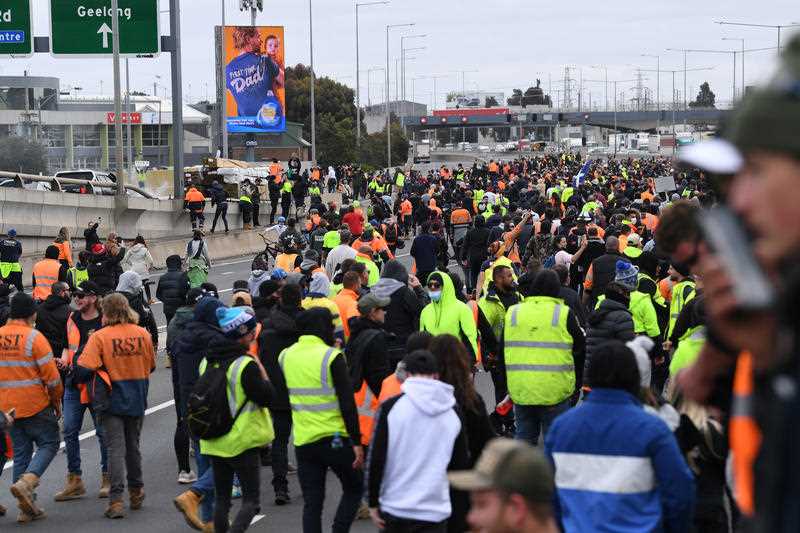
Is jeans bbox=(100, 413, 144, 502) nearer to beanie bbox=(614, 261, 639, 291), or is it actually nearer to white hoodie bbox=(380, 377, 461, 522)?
beanie bbox=(614, 261, 639, 291)

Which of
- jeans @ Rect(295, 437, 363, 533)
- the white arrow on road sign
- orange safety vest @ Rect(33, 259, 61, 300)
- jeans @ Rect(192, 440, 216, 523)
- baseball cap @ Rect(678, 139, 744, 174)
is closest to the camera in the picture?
baseball cap @ Rect(678, 139, 744, 174)

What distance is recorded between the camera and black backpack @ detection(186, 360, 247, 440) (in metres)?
8.48

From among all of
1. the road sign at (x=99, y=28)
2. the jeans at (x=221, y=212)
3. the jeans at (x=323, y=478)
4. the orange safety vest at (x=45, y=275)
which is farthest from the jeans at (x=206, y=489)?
the jeans at (x=221, y=212)

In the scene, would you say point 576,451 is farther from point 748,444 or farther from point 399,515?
point 748,444

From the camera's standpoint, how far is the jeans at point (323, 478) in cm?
817

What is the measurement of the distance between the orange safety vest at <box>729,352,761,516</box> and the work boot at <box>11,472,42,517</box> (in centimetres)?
859

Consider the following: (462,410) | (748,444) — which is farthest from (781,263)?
(462,410)

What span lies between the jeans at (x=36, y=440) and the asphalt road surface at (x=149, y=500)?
16.1 inches

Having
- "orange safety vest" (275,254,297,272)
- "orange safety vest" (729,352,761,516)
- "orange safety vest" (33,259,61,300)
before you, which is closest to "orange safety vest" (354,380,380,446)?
"orange safety vest" (729,352,761,516)

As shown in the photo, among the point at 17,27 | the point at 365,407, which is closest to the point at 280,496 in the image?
the point at 365,407

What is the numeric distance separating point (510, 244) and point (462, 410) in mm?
12432

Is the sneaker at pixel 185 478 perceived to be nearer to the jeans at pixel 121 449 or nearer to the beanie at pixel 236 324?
the jeans at pixel 121 449

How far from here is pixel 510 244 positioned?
63.8 feet

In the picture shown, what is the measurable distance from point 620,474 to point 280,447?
5.66m
